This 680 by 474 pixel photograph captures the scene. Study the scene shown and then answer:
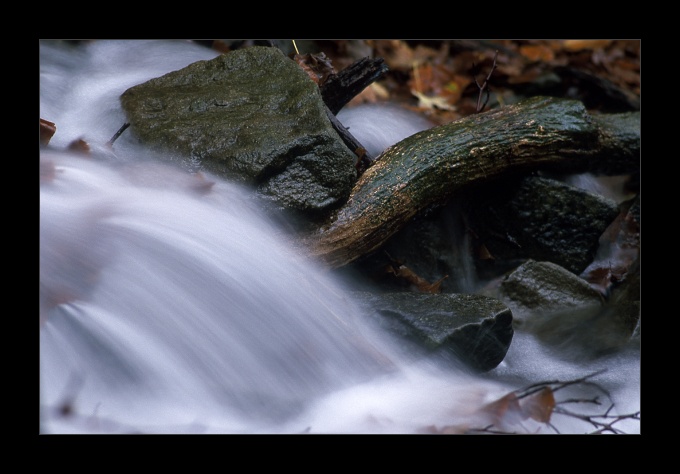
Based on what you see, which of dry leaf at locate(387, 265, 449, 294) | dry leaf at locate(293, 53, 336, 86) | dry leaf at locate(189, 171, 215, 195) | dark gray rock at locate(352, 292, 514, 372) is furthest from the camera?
dry leaf at locate(293, 53, 336, 86)

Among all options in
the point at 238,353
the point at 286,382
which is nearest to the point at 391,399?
the point at 286,382

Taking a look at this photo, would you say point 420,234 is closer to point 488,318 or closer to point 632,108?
point 488,318

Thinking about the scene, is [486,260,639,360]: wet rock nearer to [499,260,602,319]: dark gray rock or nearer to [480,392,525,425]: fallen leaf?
[499,260,602,319]: dark gray rock

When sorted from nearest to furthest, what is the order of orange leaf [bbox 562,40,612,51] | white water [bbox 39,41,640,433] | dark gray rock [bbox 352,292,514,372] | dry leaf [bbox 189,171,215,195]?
white water [bbox 39,41,640,433] < dark gray rock [bbox 352,292,514,372] < dry leaf [bbox 189,171,215,195] < orange leaf [bbox 562,40,612,51]

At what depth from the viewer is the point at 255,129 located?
7.14ft

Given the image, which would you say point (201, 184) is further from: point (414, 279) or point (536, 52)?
point (536, 52)

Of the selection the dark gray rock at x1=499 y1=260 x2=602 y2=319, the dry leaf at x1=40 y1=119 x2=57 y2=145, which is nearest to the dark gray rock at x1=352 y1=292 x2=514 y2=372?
the dark gray rock at x1=499 y1=260 x2=602 y2=319

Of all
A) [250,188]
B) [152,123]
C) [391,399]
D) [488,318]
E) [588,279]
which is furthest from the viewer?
[588,279]

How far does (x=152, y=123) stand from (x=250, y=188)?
1.49 feet

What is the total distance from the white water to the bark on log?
0.20m

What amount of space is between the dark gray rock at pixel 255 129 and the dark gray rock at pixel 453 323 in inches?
16.6

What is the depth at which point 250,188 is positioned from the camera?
2.08 metres

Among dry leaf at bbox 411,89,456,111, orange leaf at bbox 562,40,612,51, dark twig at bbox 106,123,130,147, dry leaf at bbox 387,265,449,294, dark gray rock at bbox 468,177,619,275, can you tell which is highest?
orange leaf at bbox 562,40,612,51

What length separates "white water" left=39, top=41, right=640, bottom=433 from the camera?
155cm
